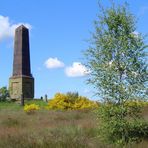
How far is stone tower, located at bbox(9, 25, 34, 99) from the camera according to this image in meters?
73.2

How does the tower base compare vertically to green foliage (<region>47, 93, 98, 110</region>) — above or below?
above

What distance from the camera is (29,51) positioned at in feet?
245

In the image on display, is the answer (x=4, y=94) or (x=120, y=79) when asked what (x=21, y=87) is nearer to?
(x=4, y=94)

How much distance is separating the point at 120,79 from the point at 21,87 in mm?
56891

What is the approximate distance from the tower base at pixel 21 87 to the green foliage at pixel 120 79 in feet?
183

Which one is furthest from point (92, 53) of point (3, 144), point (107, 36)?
point (3, 144)

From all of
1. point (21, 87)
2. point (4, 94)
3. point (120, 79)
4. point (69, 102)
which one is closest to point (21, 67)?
point (21, 87)

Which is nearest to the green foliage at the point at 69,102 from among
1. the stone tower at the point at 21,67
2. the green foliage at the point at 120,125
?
the green foliage at the point at 120,125

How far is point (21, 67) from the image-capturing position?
240 feet

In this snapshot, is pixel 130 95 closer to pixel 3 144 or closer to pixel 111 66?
pixel 111 66

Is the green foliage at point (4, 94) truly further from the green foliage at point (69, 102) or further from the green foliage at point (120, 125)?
the green foliage at point (120, 125)

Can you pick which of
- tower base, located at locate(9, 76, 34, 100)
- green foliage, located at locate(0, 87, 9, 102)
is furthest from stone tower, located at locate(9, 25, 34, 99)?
green foliage, located at locate(0, 87, 9, 102)

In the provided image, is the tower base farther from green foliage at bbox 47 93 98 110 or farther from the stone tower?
green foliage at bbox 47 93 98 110

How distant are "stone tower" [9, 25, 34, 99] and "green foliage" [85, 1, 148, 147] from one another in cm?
5553
